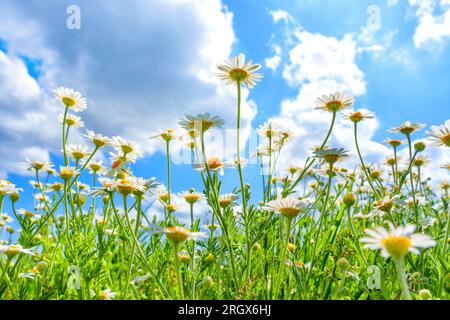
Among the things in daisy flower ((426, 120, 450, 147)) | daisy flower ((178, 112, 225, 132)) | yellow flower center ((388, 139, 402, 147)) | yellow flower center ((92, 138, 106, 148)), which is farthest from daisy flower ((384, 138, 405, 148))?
yellow flower center ((92, 138, 106, 148))

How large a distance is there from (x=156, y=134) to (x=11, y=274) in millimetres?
896

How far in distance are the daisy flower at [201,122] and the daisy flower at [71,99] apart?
1.18m

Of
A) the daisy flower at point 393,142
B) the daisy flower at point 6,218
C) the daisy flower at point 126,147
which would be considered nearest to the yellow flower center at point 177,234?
the daisy flower at point 126,147

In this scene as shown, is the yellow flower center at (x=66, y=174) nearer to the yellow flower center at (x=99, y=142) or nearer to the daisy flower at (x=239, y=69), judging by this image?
the yellow flower center at (x=99, y=142)

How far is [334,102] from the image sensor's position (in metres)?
1.75

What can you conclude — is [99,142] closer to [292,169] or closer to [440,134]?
[292,169]

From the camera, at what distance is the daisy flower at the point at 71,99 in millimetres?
2330

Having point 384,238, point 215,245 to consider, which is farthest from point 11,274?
point 384,238

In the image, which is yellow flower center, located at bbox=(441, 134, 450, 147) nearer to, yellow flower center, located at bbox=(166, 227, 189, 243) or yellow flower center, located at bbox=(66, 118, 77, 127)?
yellow flower center, located at bbox=(166, 227, 189, 243)

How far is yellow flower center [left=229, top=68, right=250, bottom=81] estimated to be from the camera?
161 centimetres

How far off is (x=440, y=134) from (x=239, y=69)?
91 centimetres

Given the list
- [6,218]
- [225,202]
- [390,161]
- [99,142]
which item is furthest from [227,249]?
[6,218]
